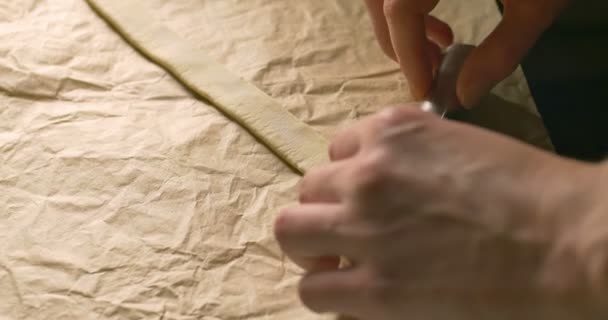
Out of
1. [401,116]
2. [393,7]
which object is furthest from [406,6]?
[401,116]

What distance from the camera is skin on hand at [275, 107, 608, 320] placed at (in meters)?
0.26

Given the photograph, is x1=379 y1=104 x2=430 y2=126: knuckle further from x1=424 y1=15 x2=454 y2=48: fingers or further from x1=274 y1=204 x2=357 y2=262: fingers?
x1=424 y1=15 x2=454 y2=48: fingers

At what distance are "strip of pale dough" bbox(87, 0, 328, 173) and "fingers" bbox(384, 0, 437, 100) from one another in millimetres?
81

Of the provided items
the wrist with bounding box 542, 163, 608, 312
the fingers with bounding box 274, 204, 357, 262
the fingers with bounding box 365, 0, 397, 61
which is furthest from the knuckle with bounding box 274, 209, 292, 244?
the fingers with bounding box 365, 0, 397, 61

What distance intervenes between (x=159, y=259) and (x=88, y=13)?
277 mm

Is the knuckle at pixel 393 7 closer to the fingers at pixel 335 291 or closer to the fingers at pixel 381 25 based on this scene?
the fingers at pixel 381 25

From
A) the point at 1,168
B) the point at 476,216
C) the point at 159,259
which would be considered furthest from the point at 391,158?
the point at 1,168

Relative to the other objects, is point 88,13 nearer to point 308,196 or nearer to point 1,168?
point 1,168

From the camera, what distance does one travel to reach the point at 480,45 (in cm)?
46

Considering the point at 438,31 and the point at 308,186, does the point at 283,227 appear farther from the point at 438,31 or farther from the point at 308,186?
the point at 438,31

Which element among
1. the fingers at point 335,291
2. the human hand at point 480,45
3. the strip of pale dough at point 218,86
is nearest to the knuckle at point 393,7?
the human hand at point 480,45

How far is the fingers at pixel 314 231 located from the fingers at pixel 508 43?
198mm

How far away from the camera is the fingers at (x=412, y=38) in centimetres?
45

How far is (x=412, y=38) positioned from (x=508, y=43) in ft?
0.21
